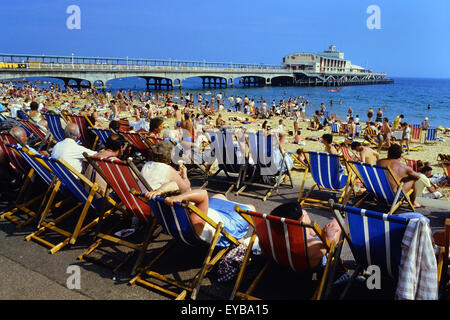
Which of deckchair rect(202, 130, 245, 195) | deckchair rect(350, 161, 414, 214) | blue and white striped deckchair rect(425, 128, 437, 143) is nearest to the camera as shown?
deckchair rect(350, 161, 414, 214)

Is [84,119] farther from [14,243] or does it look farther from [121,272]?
[121,272]

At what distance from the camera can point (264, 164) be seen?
5418 mm

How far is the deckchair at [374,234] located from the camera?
2.20 metres

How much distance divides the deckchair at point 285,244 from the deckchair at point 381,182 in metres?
1.81

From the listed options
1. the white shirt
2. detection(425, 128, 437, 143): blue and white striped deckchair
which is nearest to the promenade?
the white shirt

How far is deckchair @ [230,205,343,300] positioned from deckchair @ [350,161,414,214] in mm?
1811

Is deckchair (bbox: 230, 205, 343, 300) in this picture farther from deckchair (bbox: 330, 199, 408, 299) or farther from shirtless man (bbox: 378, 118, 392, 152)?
shirtless man (bbox: 378, 118, 392, 152)

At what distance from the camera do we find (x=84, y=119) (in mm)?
7086

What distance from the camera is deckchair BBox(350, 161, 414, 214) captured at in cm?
407

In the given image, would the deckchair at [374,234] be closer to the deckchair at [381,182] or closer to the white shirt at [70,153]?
the deckchair at [381,182]
